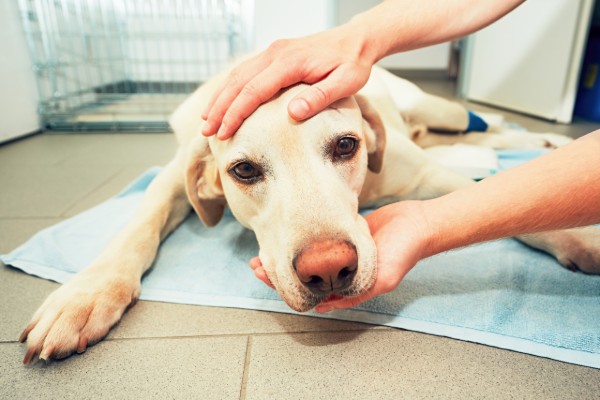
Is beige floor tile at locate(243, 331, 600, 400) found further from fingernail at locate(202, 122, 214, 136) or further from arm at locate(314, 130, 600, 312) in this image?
fingernail at locate(202, 122, 214, 136)

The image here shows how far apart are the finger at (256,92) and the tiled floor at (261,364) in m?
0.56

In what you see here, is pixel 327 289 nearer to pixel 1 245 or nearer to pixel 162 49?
pixel 1 245

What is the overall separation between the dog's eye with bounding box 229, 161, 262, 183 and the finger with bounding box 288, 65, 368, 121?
185mm

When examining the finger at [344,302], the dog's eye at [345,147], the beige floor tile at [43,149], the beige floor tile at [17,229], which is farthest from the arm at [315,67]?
the beige floor tile at [43,149]

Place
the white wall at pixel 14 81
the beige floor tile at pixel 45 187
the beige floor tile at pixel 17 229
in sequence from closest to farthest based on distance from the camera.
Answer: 1. the beige floor tile at pixel 17 229
2. the beige floor tile at pixel 45 187
3. the white wall at pixel 14 81

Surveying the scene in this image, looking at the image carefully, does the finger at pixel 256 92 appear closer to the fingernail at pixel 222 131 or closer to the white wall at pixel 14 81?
the fingernail at pixel 222 131

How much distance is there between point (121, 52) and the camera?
4.65 m

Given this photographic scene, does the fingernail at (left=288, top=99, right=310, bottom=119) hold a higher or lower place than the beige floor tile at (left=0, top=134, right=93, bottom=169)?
higher

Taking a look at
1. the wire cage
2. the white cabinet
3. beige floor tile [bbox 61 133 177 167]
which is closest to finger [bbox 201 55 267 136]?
beige floor tile [bbox 61 133 177 167]

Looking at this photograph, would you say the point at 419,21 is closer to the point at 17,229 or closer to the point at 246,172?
the point at 246,172

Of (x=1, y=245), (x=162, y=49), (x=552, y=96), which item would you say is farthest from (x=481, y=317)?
(x=162, y=49)

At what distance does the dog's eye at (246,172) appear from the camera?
43.9 inches

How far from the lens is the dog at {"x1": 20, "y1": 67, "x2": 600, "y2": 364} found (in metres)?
0.91

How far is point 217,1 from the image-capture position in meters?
3.89
